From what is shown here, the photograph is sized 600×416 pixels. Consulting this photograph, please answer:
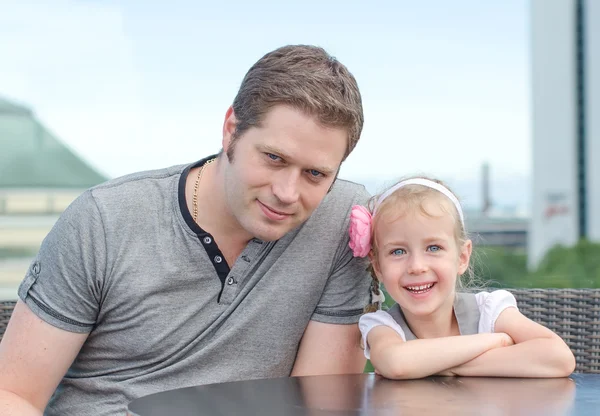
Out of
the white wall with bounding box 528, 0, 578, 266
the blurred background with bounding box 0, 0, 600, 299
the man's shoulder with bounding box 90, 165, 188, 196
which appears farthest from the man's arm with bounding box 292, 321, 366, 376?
the white wall with bounding box 528, 0, 578, 266

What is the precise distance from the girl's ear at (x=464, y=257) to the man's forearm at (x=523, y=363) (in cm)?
36

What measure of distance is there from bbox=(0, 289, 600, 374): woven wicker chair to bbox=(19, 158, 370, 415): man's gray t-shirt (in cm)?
55

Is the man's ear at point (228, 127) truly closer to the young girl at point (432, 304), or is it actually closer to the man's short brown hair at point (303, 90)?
the man's short brown hair at point (303, 90)

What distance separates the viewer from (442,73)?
12.8m

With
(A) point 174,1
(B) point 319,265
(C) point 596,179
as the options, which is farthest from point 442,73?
(B) point 319,265

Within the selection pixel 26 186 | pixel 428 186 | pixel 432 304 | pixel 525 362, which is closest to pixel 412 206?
pixel 428 186

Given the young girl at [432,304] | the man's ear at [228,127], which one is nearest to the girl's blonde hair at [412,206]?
the young girl at [432,304]

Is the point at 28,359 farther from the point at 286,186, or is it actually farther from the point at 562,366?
the point at 562,366

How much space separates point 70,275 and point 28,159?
15.1 feet

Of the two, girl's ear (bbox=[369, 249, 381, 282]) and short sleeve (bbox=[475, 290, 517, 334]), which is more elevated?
girl's ear (bbox=[369, 249, 381, 282])

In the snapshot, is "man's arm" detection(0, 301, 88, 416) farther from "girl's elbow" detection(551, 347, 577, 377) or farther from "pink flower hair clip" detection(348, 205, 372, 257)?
"girl's elbow" detection(551, 347, 577, 377)

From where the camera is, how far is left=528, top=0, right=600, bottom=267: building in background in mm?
20188

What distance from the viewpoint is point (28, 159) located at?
618 centimetres

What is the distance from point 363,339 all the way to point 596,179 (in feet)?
63.8
